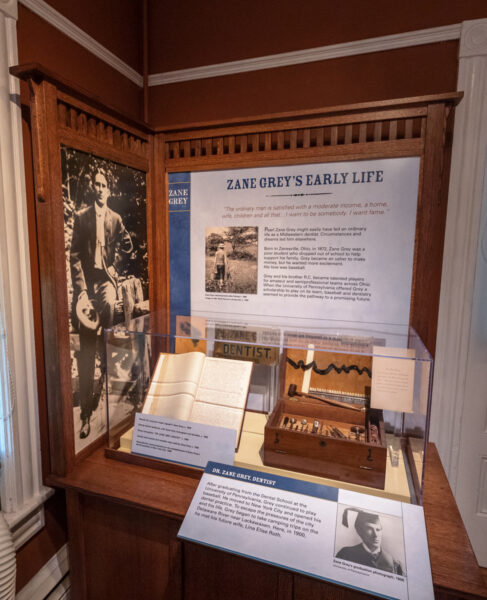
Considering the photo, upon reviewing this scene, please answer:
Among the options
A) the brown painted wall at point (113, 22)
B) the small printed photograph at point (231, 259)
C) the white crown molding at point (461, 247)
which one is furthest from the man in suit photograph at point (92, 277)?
the white crown molding at point (461, 247)

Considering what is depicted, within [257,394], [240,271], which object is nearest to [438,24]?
[240,271]

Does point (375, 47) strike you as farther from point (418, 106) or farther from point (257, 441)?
point (257, 441)

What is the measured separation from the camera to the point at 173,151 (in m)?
1.66

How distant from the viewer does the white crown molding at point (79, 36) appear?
50.9 inches

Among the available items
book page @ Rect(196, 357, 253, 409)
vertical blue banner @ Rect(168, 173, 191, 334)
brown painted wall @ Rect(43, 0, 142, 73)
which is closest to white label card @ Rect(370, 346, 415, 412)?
book page @ Rect(196, 357, 253, 409)

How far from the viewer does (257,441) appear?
1.37 meters

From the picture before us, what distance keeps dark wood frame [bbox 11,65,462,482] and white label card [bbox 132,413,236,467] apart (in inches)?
10.3

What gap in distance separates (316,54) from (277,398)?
5.06 feet

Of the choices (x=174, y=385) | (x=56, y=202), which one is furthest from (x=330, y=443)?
(x=56, y=202)

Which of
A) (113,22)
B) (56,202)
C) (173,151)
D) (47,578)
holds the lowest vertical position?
(47,578)

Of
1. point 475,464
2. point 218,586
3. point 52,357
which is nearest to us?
point 218,586

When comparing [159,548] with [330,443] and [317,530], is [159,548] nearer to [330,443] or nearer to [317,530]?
[317,530]

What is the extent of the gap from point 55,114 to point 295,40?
1154 mm

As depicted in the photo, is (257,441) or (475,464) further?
(475,464)
